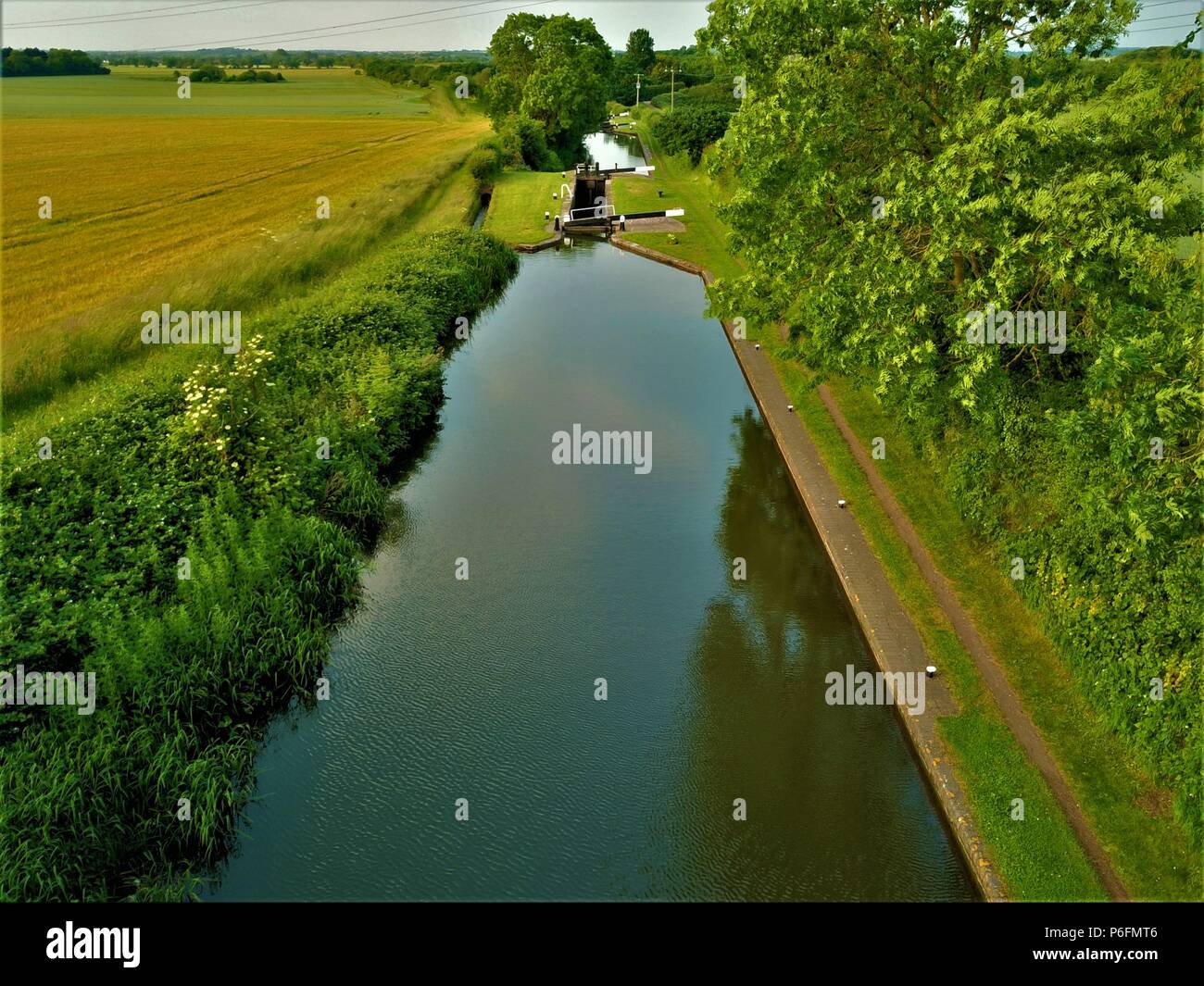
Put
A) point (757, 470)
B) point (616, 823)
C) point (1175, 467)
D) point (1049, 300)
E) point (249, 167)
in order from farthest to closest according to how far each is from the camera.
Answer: point (249, 167)
point (757, 470)
point (1049, 300)
point (616, 823)
point (1175, 467)

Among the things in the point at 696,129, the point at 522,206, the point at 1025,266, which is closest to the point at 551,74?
the point at 696,129

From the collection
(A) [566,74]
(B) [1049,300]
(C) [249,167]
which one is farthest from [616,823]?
(A) [566,74]

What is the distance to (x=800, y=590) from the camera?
18.6m

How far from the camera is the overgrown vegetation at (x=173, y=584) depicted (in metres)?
11.9

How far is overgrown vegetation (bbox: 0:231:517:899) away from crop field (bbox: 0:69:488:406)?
22.3 ft

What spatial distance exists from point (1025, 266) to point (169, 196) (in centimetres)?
4668

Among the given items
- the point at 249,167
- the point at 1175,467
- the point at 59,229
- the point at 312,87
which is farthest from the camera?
the point at 312,87

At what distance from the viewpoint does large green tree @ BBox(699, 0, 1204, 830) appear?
11867 millimetres

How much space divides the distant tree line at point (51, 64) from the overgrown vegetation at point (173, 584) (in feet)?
299

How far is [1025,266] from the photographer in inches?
583

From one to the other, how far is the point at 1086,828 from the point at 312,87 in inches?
4353

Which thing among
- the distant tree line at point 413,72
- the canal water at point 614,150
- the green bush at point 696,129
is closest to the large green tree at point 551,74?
the canal water at point 614,150

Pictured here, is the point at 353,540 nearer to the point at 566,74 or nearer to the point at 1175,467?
the point at 1175,467

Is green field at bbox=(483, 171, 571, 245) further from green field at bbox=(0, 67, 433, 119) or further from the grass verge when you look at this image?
the grass verge
